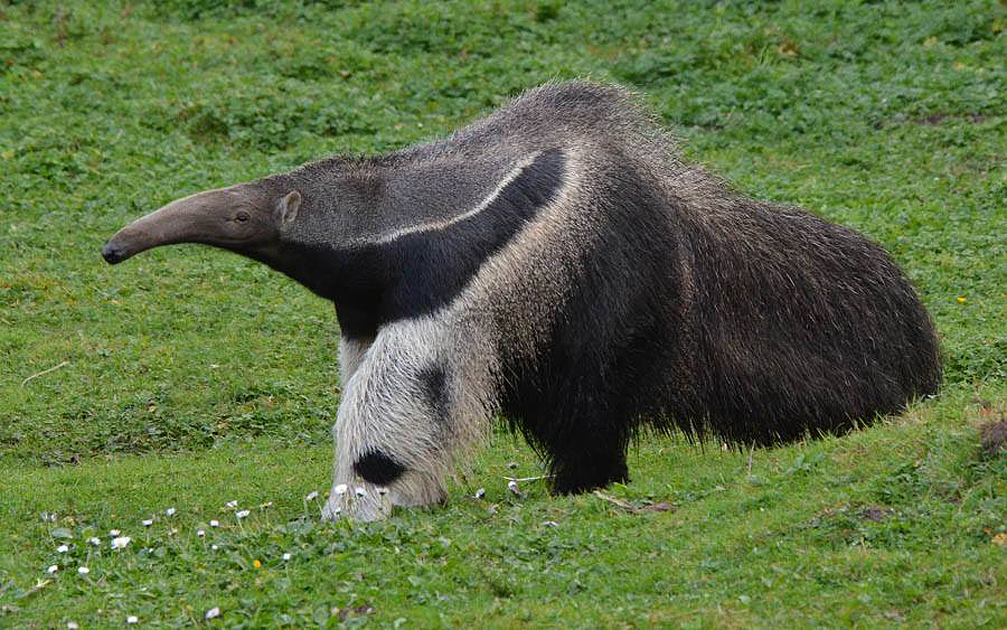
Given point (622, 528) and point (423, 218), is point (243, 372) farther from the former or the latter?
point (622, 528)

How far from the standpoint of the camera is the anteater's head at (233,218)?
7.96 metres

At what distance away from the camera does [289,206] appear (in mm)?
8086

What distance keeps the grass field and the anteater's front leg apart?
34cm

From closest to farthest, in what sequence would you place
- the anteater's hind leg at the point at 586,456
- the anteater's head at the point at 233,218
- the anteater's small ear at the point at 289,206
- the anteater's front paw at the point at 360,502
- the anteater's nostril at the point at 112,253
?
the anteater's nostril at the point at 112,253 < the anteater's front paw at the point at 360,502 < the anteater's head at the point at 233,218 < the anteater's small ear at the point at 289,206 < the anteater's hind leg at the point at 586,456

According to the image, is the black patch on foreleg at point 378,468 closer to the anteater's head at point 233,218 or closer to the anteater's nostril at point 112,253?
the anteater's head at point 233,218

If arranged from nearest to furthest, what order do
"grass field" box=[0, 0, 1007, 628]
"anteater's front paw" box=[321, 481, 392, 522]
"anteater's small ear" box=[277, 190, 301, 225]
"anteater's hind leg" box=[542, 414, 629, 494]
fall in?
"grass field" box=[0, 0, 1007, 628]
"anteater's front paw" box=[321, 481, 392, 522]
"anteater's small ear" box=[277, 190, 301, 225]
"anteater's hind leg" box=[542, 414, 629, 494]

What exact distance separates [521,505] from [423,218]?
1.56 meters

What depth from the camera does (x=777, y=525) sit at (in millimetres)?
6762

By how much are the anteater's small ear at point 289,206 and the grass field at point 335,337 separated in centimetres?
159

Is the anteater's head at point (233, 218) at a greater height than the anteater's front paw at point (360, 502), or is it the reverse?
the anteater's head at point (233, 218)

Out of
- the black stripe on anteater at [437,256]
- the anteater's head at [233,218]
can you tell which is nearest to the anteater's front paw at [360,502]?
the black stripe on anteater at [437,256]

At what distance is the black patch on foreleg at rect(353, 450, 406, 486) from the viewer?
7848 millimetres

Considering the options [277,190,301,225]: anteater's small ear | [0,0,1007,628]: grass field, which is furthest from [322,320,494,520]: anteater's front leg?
[277,190,301,225]: anteater's small ear

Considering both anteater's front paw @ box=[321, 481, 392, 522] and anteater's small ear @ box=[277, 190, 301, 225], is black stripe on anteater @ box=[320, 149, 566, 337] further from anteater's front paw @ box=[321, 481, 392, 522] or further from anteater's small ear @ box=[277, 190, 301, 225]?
anteater's front paw @ box=[321, 481, 392, 522]
